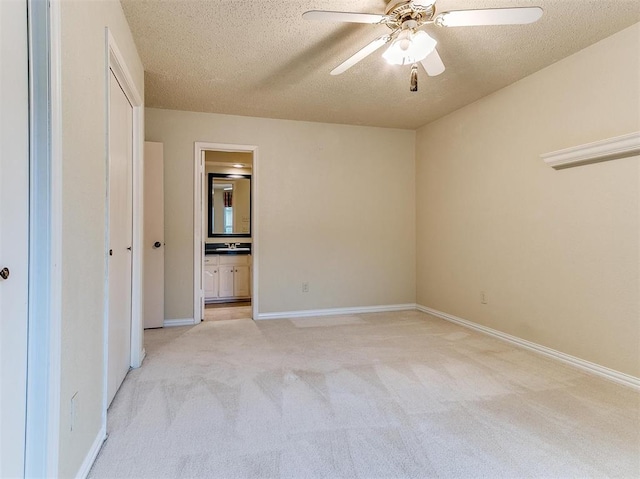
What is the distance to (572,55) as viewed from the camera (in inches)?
101

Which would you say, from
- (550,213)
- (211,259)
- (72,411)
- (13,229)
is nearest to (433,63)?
(550,213)

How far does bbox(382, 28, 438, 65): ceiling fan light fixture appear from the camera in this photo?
186cm

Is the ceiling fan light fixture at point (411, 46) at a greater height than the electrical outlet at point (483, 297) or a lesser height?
greater

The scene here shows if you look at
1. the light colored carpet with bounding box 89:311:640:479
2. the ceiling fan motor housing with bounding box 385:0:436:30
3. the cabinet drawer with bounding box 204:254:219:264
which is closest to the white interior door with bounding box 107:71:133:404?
the light colored carpet with bounding box 89:311:640:479

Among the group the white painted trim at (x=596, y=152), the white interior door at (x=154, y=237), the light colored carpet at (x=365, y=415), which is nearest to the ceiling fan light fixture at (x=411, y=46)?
the white painted trim at (x=596, y=152)

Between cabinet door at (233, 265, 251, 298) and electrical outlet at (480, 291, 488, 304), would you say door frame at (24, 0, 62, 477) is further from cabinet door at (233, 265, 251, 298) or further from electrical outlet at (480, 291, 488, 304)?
cabinet door at (233, 265, 251, 298)

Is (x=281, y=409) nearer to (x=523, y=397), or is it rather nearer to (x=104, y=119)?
(x=523, y=397)

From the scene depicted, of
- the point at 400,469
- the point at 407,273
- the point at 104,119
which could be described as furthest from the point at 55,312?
the point at 407,273

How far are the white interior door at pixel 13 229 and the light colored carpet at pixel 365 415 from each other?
1.90 feet

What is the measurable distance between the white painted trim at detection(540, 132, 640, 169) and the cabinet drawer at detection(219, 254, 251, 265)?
4007 mm

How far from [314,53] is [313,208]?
1970 mm

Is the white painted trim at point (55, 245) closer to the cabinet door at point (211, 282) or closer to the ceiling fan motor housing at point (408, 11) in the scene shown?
the ceiling fan motor housing at point (408, 11)

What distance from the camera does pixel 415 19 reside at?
1886 millimetres

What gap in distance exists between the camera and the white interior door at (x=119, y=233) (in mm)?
1975
